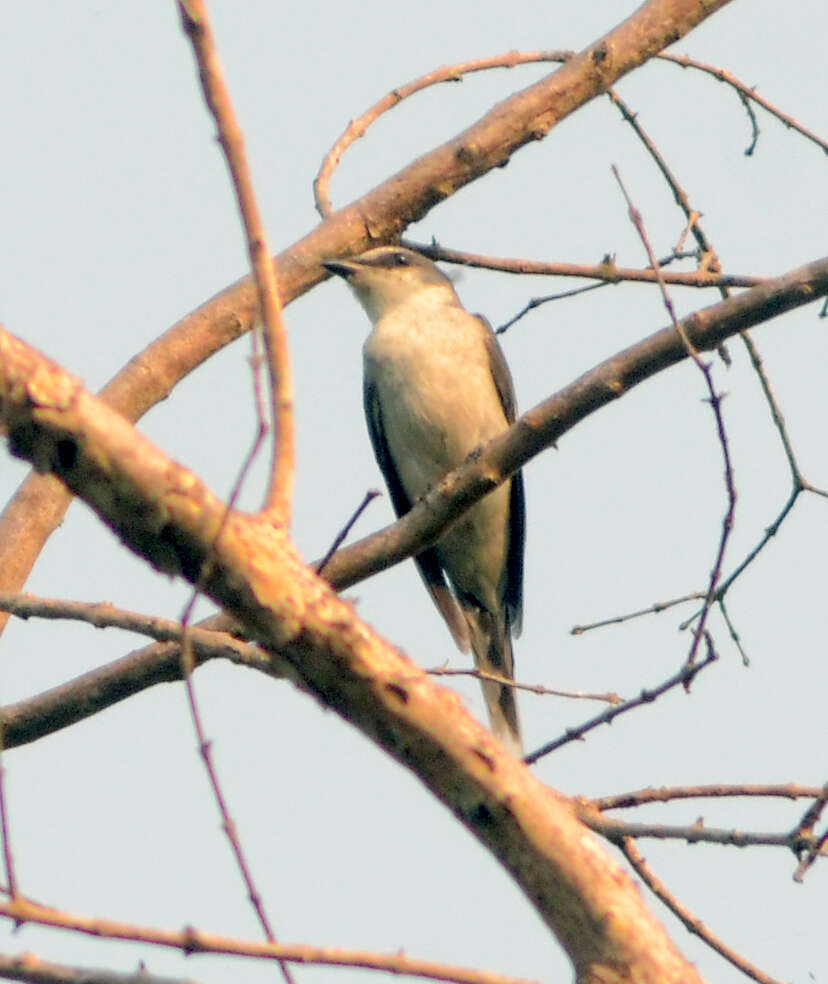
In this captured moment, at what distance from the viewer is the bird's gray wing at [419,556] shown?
7980 mm

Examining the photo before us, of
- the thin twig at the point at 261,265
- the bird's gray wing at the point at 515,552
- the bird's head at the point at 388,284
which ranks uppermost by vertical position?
the bird's head at the point at 388,284

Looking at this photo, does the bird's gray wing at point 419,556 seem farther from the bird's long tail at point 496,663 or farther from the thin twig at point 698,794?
the thin twig at point 698,794

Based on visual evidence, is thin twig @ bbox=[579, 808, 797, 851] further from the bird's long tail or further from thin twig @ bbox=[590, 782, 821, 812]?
the bird's long tail

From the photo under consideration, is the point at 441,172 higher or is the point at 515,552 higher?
the point at 515,552

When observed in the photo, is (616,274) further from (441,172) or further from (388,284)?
(388,284)

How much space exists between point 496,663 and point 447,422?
48.5 inches

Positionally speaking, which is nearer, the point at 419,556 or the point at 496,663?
the point at 496,663

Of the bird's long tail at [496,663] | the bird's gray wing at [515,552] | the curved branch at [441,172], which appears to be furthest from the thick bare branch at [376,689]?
the bird's gray wing at [515,552]

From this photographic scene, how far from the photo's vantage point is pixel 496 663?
7922mm

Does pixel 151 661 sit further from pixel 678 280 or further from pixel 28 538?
pixel 678 280

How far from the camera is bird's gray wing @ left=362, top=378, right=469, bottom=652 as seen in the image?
26.2 feet

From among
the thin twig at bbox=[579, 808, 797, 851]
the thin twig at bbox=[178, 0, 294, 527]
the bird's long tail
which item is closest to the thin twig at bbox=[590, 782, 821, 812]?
the thin twig at bbox=[579, 808, 797, 851]

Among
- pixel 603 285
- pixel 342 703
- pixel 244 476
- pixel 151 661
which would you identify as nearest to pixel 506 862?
pixel 342 703

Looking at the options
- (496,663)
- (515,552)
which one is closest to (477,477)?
(496,663)
